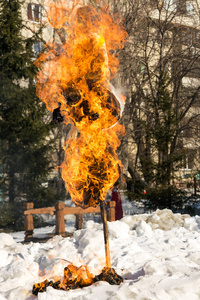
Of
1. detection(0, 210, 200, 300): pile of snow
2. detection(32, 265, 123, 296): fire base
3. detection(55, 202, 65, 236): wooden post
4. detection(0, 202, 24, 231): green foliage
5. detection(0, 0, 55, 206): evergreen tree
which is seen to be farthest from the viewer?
detection(0, 0, 55, 206): evergreen tree

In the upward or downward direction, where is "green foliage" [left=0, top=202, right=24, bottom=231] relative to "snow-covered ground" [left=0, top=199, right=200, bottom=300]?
downward

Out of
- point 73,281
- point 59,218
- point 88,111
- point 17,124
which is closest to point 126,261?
point 73,281

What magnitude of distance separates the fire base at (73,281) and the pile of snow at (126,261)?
168 mm

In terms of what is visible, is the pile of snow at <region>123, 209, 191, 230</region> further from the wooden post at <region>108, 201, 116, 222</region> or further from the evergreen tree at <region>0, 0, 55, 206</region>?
the evergreen tree at <region>0, 0, 55, 206</region>

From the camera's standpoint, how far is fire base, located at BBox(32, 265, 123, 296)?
4.67 meters

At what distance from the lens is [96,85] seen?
4906mm

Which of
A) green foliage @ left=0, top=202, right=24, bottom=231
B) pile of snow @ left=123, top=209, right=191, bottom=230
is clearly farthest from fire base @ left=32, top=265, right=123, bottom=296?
green foliage @ left=0, top=202, right=24, bottom=231

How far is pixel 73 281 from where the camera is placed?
15.8 feet

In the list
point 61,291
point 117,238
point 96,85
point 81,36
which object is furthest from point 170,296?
point 117,238

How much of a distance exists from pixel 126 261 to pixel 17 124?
30.4 ft

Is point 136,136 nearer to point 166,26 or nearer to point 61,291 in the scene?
point 166,26

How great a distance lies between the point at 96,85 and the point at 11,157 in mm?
9702

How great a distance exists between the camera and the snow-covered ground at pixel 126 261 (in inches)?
164

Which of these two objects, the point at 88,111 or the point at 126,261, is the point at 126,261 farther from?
the point at 88,111
